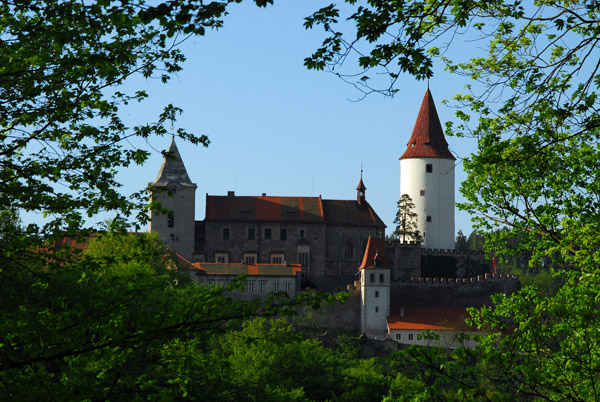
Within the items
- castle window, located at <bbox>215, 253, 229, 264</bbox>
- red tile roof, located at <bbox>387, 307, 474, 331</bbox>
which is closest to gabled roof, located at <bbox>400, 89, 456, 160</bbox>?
red tile roof, located at <bbox>387, 307, 474, 331</bbox>

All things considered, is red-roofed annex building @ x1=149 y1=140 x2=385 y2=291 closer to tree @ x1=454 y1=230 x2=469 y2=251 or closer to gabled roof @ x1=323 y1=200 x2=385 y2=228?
gabled roof @ x1=323 y1=200 x2=385 y2=228

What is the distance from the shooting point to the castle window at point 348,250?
75.7 metres

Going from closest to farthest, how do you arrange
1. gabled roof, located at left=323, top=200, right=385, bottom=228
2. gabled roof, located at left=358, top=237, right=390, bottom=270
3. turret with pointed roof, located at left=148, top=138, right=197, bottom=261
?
gabled roof, located at left=358, top=237, right=390, bottom=270 < turret with pointed roof, located at left=148, top=138, right=197, bottom=261 < gabled roof, located at left=323, top=200, right=385, bottom=228

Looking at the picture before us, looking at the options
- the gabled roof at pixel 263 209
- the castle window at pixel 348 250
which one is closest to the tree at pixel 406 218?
the castle window at pixel 348 250

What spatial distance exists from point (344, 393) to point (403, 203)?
121 feet

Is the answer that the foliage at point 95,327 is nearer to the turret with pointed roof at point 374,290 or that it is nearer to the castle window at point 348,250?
the turret with pointed roof at point 374,290

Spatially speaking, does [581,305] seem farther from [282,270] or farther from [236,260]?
[236,260]

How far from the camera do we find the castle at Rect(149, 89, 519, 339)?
68.0 metres

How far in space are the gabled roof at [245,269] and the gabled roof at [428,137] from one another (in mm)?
19300

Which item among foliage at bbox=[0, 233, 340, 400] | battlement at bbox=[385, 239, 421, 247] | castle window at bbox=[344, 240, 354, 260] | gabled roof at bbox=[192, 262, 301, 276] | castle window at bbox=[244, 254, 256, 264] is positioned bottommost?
foliage at bbox=[0, 233, 340, 400]

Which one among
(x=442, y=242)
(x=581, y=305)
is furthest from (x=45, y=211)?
(x=442, y=242)

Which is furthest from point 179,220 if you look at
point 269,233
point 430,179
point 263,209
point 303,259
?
point 430,179

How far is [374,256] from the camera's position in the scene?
6881 centimetres

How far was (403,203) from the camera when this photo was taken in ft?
263
